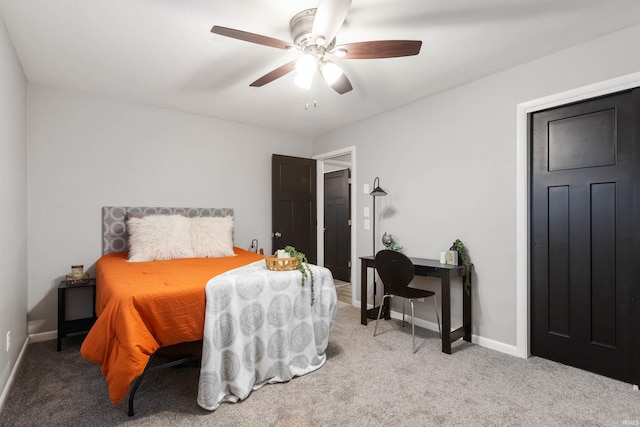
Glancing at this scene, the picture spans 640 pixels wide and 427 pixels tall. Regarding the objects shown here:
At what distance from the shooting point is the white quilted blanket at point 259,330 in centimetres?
196

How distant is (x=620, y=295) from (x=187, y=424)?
2979mm

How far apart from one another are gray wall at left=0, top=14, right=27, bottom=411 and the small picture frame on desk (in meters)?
3.41

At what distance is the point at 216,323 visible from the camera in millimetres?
1974

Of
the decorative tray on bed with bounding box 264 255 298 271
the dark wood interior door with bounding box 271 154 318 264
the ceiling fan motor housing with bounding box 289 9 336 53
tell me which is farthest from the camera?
the dark wood interior door with bounding box 271 154 318 264

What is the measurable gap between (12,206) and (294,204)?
9.98ft

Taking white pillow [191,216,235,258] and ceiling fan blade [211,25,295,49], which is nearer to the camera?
ceiling fan blade [211,25,295,49]

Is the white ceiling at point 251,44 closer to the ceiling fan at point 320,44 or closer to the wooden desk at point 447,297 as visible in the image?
the ceiling fan at point 320,44

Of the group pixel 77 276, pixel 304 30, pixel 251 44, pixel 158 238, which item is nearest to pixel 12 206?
pixel 77 276

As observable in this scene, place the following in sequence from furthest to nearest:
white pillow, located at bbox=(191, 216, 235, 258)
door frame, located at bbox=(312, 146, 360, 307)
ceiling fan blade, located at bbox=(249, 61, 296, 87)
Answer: door frame, located at bbox=(312, 146, 360, 307)
white pillow, located at bbox=(191, 216, 235, 258)
ceiling fan blade, located at bbox=(249, 61, 296, 87)

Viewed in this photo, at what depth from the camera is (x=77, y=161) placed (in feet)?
10.6

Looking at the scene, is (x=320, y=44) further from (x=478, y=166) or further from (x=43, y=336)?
(x=43, y=336)

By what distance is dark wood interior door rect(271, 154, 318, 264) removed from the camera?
4.54 meters

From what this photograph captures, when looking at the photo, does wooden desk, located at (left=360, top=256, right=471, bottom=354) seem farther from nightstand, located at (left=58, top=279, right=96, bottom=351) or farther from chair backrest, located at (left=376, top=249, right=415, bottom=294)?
nightstand, located at (left=58, top=279, right=96, bottom=351)

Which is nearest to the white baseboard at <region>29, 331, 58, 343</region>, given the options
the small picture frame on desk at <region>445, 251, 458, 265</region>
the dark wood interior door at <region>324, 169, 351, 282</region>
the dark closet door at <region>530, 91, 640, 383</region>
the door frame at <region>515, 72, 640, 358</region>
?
the small picture frame on desk at <region>445, 251, 458, 265</region>
